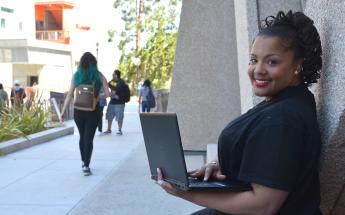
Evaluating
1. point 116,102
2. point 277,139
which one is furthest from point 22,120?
point 277,139

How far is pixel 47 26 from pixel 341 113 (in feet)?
181

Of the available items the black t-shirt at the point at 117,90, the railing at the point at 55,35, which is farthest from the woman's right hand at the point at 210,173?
the railing at the point at 55,35

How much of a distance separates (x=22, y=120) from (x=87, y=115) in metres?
5.34

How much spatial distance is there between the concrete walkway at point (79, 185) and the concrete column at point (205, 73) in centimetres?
80

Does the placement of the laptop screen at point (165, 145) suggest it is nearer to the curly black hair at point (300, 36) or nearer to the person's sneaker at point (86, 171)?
the curly black hair at point (300, 36)

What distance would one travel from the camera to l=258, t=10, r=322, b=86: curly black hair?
1898 mm

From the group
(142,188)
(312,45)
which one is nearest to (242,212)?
(312,45)

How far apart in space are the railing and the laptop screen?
4955cm

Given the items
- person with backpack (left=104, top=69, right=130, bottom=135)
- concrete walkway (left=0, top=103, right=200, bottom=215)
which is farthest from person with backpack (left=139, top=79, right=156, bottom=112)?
concrete walkway (left=0, top=103, right=200, bottom=215)

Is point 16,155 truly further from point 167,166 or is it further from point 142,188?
point 167,166

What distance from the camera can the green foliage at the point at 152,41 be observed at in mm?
32700

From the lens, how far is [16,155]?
9320mm

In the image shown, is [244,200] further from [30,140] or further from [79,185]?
[30,140]

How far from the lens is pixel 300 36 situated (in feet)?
6.26
